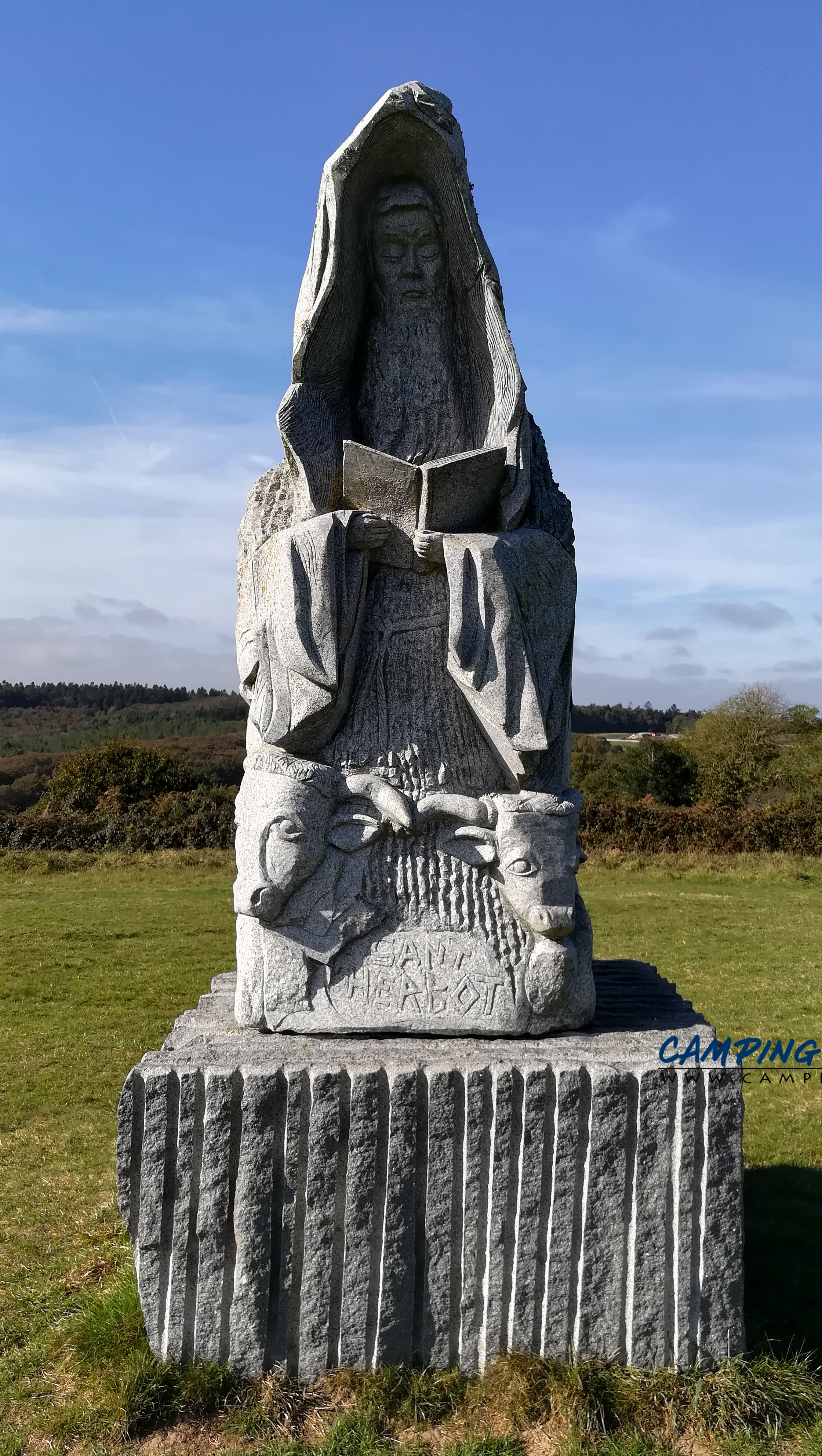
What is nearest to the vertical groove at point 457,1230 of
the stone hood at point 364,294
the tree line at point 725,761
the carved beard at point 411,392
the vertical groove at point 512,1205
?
the vertical groove at point 512,1205

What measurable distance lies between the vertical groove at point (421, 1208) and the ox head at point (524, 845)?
1.90 feet

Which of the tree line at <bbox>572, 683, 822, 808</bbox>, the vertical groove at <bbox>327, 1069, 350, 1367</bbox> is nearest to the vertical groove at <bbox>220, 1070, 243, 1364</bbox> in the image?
the vertical groove at <bbox>327, 1069, 350, 1367</bbox>

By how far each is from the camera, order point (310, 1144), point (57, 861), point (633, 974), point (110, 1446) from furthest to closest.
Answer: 1. point (57, 861)
2. point (633, 974)
3. point (310, 1144)
4. point (110, 1446)

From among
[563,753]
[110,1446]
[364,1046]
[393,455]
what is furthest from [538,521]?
[110,1446]

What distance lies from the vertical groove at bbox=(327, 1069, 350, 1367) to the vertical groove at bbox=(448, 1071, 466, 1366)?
277 millimetres

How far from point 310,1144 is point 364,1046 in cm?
30

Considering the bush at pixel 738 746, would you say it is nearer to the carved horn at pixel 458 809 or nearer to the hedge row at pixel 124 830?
the hedge row at pixel 124 830

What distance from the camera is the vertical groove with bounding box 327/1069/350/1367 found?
2.63 meters

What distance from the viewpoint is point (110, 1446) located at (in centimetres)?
246

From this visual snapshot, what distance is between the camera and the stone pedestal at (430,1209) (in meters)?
2.62

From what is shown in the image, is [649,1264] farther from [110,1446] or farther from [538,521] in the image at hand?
[538,521]

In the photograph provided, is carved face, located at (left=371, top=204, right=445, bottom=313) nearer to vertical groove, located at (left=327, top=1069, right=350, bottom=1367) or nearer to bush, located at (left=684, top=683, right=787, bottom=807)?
vertical groove, located at (left=327, top=1069, right=350, bottom=1367)

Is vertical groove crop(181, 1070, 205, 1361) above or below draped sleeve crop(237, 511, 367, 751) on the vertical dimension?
below

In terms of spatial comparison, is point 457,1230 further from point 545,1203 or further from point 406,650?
point 406,650
